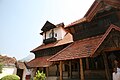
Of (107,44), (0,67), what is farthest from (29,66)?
(107,44)

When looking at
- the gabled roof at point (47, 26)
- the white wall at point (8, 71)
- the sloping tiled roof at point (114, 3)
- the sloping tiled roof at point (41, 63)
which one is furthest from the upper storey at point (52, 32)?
the sloping tiled roof at point (114, 3)

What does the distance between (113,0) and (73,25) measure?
19.2ft

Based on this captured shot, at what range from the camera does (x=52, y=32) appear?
2691 cm

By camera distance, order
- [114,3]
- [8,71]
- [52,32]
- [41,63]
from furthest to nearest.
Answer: [8,71] → [52,32] → [41,63] → [114,3]

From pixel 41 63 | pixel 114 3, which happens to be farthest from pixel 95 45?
pixel 41 63

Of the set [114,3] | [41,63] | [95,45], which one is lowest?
[41,63]

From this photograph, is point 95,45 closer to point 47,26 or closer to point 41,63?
point 41,63

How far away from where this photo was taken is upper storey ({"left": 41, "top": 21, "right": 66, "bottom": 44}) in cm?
2579

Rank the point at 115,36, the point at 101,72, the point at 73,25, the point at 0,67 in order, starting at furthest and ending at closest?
the point at 0,67, the point at 73,25, the point at 101,72, the point at 115,36

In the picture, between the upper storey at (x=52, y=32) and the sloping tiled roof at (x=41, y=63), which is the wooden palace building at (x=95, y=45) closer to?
the sloping tiled roof at (x=41, y=63)

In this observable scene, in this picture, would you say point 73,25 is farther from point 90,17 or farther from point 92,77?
point 92,77

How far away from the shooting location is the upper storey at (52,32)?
25789 millimetres

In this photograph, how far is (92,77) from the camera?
46.6 feet

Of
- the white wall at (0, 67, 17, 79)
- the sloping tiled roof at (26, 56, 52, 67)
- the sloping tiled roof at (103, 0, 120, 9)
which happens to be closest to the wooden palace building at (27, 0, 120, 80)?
the sloping tiled roof at (103, 0, 120, 9)
